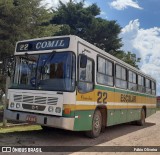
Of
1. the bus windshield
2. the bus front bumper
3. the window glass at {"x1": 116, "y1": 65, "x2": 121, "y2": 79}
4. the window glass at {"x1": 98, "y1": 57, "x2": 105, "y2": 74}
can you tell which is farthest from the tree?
the bus front bumper

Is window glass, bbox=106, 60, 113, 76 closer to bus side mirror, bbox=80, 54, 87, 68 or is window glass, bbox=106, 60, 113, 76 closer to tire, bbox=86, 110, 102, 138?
tire, bbox=86, 110, 102, 138

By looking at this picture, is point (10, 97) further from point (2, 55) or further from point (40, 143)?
point (2, 55)

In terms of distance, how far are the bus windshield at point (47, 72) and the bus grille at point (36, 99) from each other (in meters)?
0.30

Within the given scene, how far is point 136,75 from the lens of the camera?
17.1 metres

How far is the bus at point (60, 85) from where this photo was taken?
9.45 m

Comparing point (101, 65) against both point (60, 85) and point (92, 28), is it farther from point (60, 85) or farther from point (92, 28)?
point (92, 28)

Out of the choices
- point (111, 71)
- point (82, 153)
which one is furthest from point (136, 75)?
point (82, 153)

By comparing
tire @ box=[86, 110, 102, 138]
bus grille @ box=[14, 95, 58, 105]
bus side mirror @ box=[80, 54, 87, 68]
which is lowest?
tire @ box=[86, 110, 102, 138]

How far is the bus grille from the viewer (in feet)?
31.1

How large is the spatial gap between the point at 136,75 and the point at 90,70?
6.89 m

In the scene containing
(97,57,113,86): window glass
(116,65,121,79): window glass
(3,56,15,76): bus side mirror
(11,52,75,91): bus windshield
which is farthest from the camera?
(116,65,121,79): window glass

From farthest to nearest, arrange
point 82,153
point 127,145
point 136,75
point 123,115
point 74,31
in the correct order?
point 74,31, point 136,75, point 123,115, point 127,145, point 82,153

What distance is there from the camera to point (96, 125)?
1122cm

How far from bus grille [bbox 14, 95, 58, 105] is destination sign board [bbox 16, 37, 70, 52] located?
5.32ft
